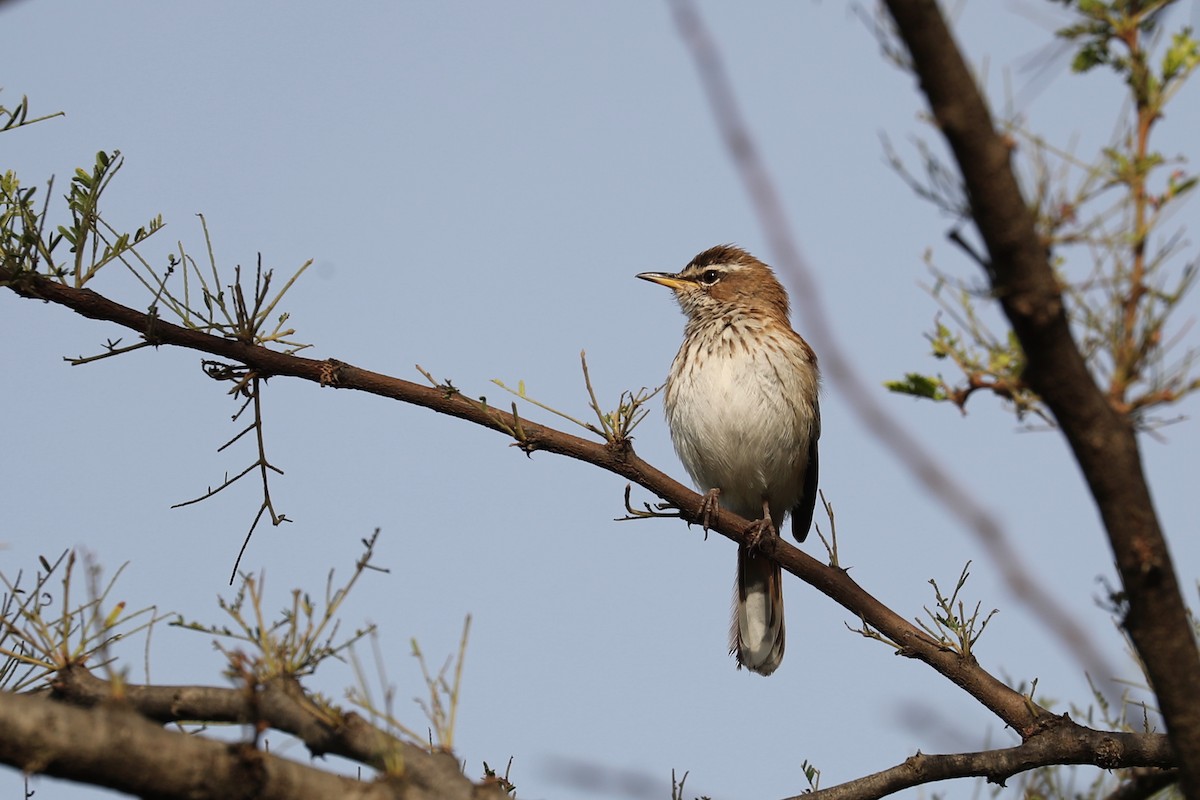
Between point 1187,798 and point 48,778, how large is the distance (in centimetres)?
221

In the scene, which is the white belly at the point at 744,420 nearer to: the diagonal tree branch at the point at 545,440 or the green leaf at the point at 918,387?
the diagonal tree branch at the point at 545,440

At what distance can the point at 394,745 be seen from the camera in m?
2.68

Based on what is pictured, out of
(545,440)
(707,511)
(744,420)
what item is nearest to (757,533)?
(707,511)

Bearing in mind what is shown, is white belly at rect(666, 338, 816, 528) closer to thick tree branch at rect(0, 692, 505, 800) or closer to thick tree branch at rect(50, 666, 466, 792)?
thick tree branch at rect(50, 666, 466, 792)

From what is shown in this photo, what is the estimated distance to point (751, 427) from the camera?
7.39 m

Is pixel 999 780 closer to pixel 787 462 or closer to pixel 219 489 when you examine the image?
pixel 219 489

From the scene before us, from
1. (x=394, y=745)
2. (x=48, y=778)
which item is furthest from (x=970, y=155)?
(x=48, y=778)

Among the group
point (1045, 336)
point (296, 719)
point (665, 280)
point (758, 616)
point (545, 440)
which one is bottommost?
point (296, 719)

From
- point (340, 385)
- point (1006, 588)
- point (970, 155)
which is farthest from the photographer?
point (340, 385)

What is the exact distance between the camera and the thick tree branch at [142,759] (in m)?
2.20

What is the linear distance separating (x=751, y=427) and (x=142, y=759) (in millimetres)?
5419

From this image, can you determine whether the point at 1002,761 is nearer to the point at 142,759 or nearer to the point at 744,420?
the point at 142,759

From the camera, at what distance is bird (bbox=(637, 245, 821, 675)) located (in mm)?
7383

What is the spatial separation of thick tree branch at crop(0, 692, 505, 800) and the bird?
487 cm
